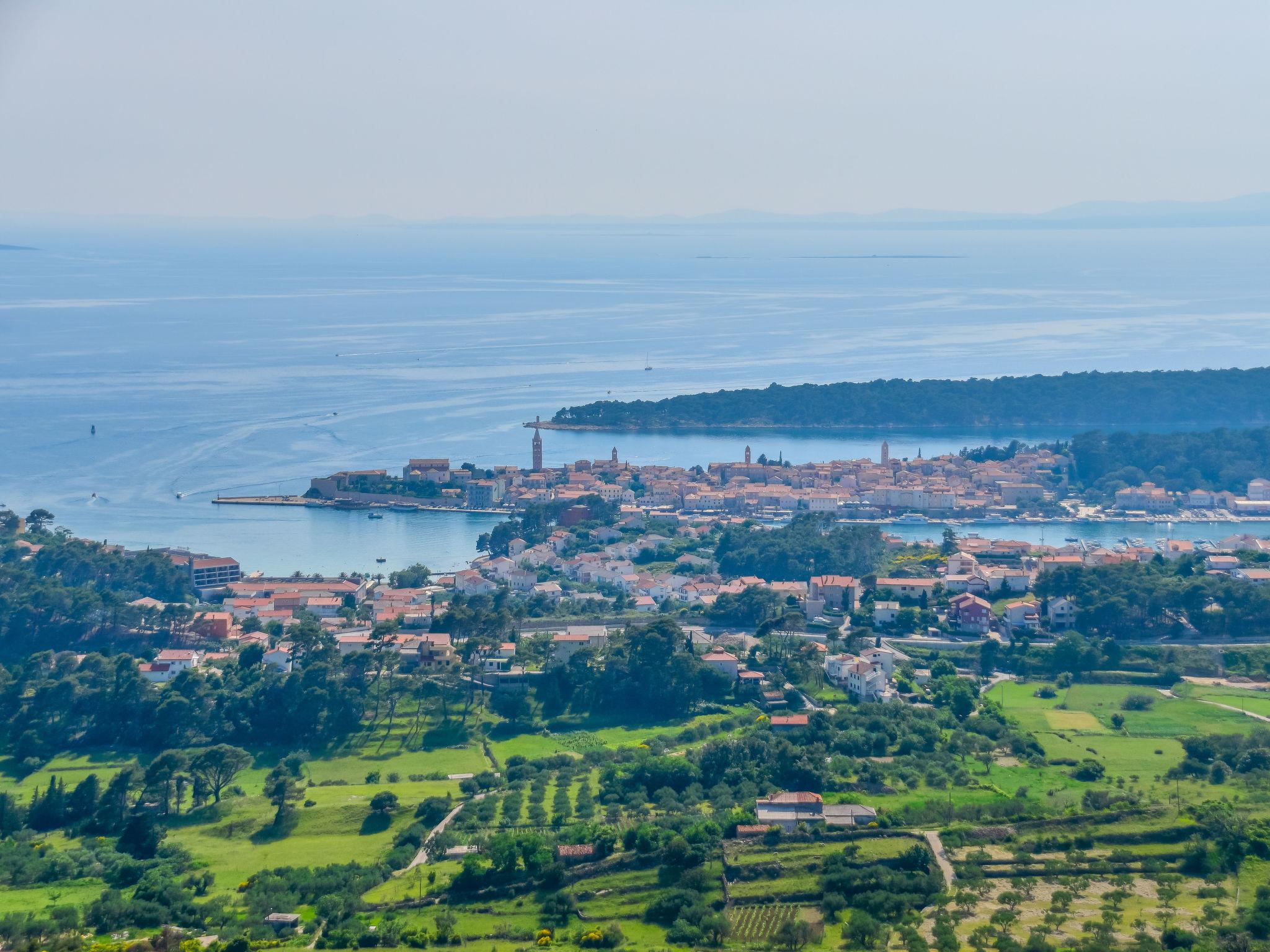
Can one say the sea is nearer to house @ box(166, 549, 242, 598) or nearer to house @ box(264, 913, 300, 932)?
house @ box(166, 549, 242, 598)

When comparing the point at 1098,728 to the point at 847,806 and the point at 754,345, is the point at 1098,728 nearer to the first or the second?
the point at 847,806

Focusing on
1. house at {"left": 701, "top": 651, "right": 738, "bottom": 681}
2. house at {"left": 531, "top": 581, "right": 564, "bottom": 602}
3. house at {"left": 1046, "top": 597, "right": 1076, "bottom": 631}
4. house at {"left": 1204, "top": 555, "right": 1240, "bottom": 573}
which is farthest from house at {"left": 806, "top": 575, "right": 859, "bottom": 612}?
house at {"left": 1204, "top": 555, "right": 1240, "bottom": 573}

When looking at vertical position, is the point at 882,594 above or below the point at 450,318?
below

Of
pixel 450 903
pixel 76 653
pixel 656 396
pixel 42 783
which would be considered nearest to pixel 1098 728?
pixel 450 903

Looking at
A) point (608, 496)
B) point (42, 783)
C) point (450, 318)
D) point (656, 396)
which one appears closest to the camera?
point (42, 783)

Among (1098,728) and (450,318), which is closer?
(1098,728)

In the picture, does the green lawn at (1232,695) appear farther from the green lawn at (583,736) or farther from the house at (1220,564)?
the green lawn at (583,736)
